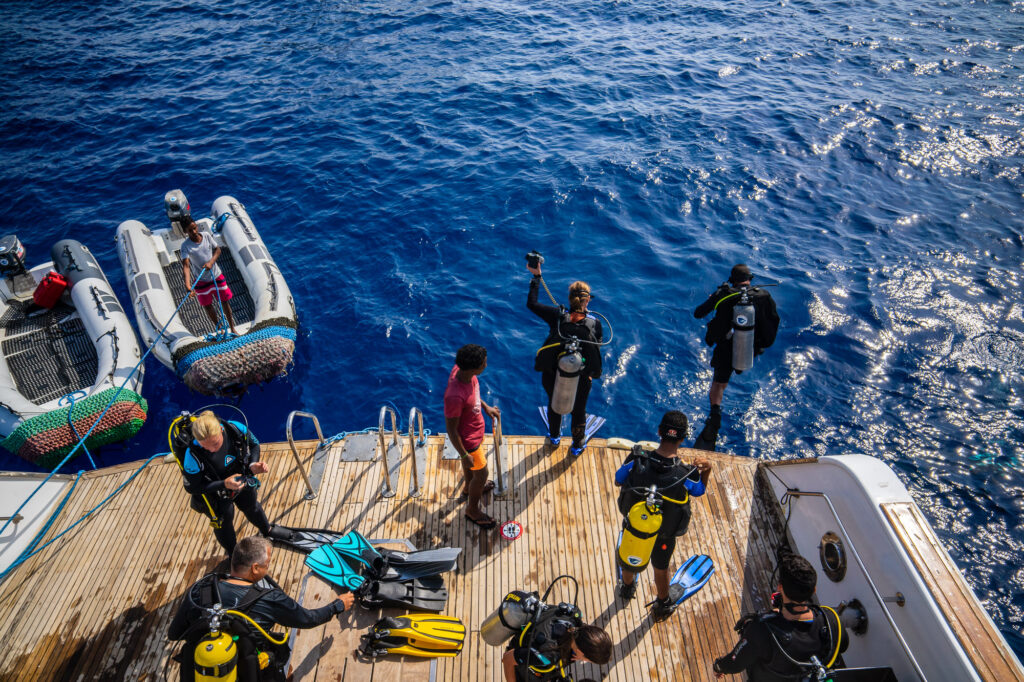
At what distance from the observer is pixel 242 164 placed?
619 inches

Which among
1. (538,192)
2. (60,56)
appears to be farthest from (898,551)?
(60,56)

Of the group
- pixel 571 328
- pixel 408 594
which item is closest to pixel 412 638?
pixel 408 594

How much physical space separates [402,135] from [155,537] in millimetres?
13509

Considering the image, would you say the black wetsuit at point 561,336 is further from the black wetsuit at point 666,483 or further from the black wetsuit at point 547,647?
the black wetsuit at point 547,647

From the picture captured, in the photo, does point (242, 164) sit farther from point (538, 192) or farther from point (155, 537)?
point (155, 537)

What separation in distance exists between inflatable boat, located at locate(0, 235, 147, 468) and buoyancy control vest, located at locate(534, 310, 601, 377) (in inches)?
274

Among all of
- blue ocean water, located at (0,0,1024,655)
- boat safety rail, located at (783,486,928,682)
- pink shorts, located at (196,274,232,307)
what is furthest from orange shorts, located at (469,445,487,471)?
pink shorts, located at (196,274,232,307)

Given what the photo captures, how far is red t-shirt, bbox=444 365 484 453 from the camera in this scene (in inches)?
200

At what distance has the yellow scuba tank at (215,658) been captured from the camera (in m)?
3.58

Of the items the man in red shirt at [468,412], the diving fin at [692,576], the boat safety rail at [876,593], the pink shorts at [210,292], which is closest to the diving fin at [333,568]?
the man in red shirt at [468,412]

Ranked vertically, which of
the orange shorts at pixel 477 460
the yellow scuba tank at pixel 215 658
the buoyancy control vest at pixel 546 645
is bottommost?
the orange shorts at pixel 477 460

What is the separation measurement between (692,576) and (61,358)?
35.9 feet

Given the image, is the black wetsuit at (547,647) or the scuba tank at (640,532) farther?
the scuba tank at (640,532)

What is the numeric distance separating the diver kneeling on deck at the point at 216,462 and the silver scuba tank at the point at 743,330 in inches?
215
